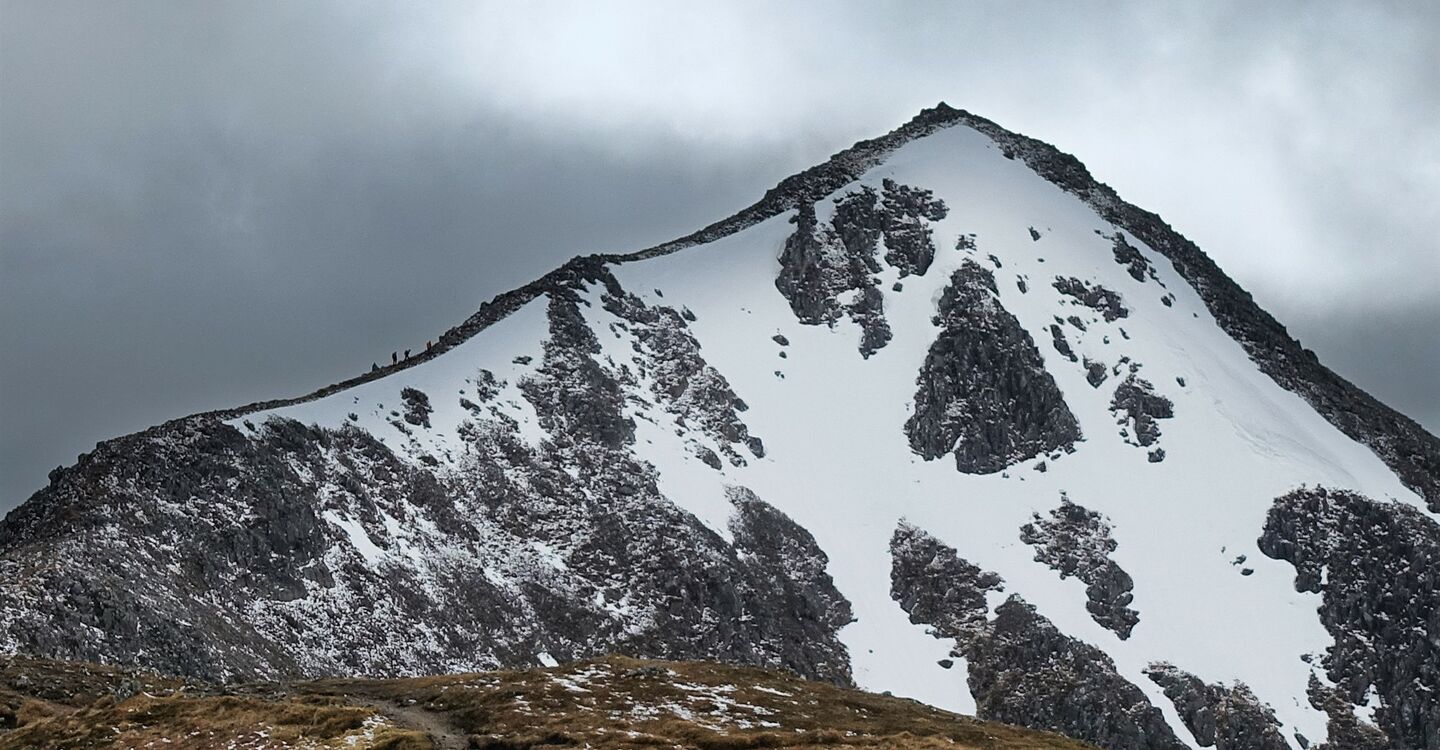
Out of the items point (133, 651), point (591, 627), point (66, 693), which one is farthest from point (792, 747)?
point (591, 627)

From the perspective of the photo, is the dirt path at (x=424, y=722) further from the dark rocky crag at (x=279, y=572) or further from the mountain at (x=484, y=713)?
the dark rocky crag at (x=279, y=572)

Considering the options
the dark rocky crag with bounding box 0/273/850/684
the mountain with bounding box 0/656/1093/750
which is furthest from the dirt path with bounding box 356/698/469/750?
the dark rocky crag with bounding box 0/273/850/684

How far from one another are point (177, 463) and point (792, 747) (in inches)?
4009

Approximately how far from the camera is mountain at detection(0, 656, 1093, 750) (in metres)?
86.3

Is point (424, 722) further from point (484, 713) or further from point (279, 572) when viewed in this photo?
point (279, 572)

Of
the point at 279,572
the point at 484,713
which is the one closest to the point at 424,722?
the point at 484,713

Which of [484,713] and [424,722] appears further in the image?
[484,713]

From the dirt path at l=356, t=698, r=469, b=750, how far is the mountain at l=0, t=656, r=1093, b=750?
6.8 inches

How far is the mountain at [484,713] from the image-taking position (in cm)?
8631

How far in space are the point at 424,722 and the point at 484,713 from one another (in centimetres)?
347

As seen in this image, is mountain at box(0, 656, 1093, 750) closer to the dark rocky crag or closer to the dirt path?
the dirt path

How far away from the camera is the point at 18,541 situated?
154 m

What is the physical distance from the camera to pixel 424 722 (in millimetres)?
95750

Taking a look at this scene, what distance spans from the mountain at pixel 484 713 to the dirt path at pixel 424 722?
0.57 feet
